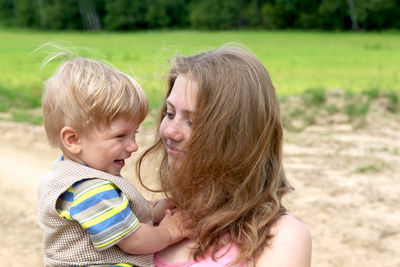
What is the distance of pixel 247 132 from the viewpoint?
1.84m

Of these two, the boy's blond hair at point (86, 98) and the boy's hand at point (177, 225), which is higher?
the boy's blond hair at point (86, 98)

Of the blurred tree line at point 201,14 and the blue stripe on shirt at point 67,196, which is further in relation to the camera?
the blurred tree line at point 201,14

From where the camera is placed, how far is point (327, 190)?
Result: 5863 millimetres

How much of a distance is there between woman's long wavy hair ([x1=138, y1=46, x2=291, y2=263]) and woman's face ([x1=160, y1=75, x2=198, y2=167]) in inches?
1.1

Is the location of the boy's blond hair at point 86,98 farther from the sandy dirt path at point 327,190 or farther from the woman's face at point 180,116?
the sandy dirt path at point 327,190

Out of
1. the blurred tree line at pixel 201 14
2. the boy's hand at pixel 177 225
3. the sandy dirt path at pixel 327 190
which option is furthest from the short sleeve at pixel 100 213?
the blurred tree line at pixel 201 14

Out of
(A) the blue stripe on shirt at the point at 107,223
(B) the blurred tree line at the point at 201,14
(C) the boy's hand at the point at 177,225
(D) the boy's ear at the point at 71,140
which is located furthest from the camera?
(B) the blurred tree line at the point at 201,14

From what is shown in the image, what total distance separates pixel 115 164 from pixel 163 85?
0.47 m

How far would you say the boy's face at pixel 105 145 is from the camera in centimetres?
186

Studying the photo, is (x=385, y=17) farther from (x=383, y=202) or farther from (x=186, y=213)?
(x=186, y=213)

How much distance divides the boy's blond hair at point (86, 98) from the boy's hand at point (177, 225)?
0.39 m

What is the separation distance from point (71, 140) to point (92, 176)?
0.17 meters

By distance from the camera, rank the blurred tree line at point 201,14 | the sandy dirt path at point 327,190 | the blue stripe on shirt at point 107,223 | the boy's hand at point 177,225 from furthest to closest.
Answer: the blurred tree line at point 201,14, the sandy dirt path at point 327,190, the boy's hand at point 177,225, the blue stripe on shirt at point 107,223

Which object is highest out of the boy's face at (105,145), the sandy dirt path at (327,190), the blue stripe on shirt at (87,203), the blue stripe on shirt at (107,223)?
the boy's face at (105,145)
